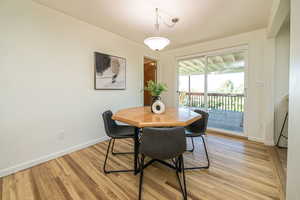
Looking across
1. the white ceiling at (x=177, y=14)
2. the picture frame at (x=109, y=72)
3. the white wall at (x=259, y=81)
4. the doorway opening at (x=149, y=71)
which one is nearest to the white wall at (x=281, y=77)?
the white wall at (x=259, y=81)

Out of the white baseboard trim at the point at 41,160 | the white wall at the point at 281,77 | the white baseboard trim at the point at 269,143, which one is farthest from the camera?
the white baseboard trim at the point at 269,143

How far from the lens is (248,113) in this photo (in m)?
2.81

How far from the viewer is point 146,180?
5.10 feet

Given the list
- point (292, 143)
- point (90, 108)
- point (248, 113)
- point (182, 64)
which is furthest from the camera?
point (182, 64)

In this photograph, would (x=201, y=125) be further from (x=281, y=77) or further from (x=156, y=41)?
(x=281, y=77)

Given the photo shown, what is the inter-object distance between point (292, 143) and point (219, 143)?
1.84 m

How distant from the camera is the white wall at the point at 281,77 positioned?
2367 mm

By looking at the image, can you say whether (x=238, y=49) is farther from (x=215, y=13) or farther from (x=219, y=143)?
(x=219, y=143)

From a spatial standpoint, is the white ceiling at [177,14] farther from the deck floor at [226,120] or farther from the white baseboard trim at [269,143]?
the white baseboard trim at [269,143]

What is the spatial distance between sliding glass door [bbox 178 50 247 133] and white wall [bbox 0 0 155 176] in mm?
2395

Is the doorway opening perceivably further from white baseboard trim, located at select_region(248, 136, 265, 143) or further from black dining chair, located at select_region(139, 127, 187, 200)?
black dining chair, located at select_region(139, 127, 187, 200)

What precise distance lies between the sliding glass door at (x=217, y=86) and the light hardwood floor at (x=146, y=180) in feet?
5.03

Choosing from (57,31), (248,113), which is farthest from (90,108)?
(248,113)

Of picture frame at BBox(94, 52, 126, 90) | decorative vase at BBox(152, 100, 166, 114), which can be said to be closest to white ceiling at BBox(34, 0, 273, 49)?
picture frame at BBox(94, 52, 126, 90)
